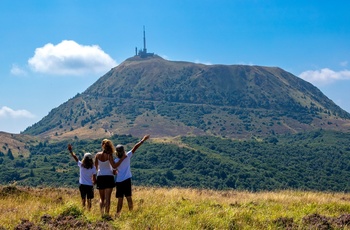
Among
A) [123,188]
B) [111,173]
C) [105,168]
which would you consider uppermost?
[105,168]

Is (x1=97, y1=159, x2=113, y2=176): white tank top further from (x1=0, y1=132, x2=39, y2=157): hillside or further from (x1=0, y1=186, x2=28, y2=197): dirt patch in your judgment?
(x1=0, y1=132, x2=39, y2=157): hillside

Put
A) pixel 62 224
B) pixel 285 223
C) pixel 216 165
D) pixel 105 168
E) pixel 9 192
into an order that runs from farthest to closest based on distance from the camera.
Result: pixel 216 165 → pixel 9 192 → pixel 105 168 → pixel 285 223 → pixel 62 224

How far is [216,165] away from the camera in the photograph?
144375 mm

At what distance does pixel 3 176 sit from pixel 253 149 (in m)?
115

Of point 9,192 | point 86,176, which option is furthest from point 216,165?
point 86,176

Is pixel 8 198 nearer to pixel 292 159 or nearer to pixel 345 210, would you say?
pixel 345 210

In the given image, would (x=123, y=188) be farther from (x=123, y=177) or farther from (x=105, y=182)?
(x=105, y=182)

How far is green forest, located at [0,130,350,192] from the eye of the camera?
390ft

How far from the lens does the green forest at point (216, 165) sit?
118938 millimetres

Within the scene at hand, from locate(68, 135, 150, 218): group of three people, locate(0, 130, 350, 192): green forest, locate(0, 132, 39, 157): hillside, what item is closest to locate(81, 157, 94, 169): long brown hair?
locate(68, 135, 150, 218): group of three people

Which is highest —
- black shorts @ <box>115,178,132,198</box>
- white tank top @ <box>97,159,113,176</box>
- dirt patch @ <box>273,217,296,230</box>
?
white tank top @ <box>97,159,113,176</box>

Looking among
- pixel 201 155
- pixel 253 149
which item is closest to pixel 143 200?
pixel 201 155

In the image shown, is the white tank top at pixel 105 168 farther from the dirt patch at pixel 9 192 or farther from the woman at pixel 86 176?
the dirt patch at pixel 9 192

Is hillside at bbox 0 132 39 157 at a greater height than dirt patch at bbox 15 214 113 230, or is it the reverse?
hillside at bbox 0 132 39 157
